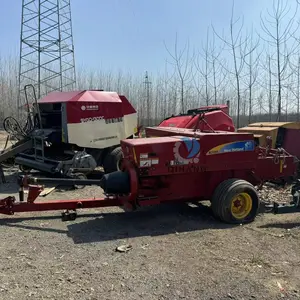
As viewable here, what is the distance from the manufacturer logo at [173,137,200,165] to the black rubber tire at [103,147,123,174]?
12.8 feet

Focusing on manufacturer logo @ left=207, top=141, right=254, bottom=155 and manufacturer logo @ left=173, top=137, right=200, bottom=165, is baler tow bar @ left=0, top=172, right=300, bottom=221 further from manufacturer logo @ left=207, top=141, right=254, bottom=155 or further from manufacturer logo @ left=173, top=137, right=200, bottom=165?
manufacturer logo @ left=207, top=141, right=254, bottom=155

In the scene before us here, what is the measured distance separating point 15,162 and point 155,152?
4910 mm

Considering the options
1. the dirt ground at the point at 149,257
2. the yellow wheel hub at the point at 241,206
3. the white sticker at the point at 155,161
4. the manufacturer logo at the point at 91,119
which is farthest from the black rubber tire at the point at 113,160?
the yellow wheel hub at the point at 241,206

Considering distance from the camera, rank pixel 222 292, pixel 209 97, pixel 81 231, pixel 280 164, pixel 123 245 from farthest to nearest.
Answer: pixel 209 97, pixel 280 164, pixel 81 231, pixel 123 245, pixel 222 292

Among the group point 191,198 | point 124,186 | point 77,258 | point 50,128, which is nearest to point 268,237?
point 191,198

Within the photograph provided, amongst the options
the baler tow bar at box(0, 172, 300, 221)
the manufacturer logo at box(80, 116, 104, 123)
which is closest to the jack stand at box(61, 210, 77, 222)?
the baler tow bar at box(0, 172, 300, 221)

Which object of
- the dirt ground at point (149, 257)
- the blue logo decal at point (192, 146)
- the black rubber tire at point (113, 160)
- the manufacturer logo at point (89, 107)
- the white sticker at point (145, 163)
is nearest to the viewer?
the dirt ground at point (149, 257)

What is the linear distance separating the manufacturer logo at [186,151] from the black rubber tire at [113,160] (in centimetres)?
390

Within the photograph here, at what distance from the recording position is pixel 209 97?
692 inches

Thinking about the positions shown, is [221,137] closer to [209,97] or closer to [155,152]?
[155,152]

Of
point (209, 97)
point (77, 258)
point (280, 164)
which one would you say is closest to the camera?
point (77, 258)

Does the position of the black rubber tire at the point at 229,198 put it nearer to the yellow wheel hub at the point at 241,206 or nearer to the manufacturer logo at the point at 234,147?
the yellow wheel hub at the point at 241,206

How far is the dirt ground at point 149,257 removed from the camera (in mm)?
3525

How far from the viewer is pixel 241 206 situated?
5.66 meters
